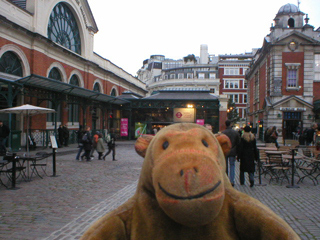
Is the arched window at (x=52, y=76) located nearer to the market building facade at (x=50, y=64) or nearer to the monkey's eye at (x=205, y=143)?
the market building facade at (x=50, y=64)

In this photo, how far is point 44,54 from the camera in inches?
860

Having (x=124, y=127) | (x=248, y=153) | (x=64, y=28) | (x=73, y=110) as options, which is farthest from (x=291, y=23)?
(x=248, y=153)

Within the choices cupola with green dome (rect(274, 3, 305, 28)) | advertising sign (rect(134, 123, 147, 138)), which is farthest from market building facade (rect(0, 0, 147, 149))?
cupola with green dome (rect(274, 3, 305, 28))

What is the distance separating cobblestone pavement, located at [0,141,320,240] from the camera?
15.5 feet

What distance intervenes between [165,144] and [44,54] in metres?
22.7

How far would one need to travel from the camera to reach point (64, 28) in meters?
26.2

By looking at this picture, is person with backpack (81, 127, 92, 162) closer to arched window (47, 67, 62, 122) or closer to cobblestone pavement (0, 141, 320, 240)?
cobblestone pavement (0, 141, 320, 240)

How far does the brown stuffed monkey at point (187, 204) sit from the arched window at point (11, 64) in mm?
18763

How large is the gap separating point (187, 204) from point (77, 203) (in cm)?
542

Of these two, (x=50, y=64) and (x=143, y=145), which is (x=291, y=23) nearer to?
(x=50, y=64)

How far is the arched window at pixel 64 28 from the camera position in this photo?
23.9 m

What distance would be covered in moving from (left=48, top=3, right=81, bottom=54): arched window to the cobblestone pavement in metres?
18.2

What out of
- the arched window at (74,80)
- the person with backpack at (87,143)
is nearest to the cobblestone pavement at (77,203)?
the person with backpack at (87,143)

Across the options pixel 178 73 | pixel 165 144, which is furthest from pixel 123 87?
pixel 165 144
